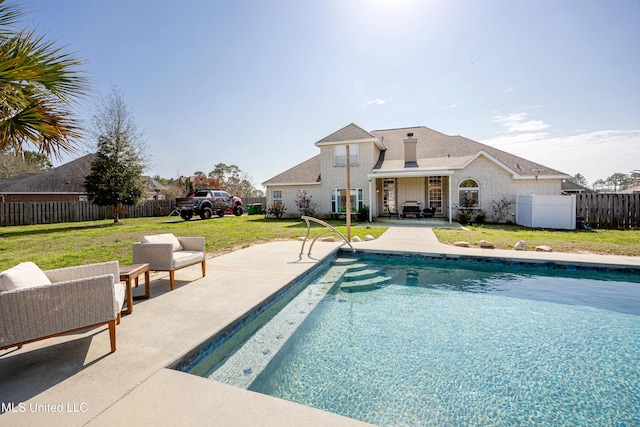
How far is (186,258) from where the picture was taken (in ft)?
16.5

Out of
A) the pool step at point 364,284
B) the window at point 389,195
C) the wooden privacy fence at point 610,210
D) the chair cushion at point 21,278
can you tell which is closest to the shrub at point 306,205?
the window at point 389,195

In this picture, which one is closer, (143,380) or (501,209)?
(143,380)

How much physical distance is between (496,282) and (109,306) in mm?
6982

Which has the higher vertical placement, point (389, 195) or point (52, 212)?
point (389, 195)

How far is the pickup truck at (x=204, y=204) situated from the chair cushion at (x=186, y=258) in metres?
14.5

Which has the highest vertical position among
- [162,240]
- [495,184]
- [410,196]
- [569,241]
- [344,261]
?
[495,184]

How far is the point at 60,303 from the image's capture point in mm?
2500

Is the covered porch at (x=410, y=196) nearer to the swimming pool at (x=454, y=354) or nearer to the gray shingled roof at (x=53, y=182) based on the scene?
the swimming pool at (x=454, y=354)

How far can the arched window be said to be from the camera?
16203 millimetres

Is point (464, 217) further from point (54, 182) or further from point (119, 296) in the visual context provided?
point (54, 182)

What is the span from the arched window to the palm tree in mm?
17091

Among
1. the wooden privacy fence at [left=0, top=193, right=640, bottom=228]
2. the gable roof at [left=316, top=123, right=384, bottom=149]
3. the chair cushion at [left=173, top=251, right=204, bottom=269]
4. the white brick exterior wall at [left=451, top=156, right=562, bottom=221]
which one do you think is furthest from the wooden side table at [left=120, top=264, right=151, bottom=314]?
the wooden privacy fence at [left=0, top=193, right=640, bottom=228]

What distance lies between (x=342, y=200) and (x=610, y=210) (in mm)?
13753

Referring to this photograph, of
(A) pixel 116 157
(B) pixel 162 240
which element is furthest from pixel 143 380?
(A) pixel 116 157
